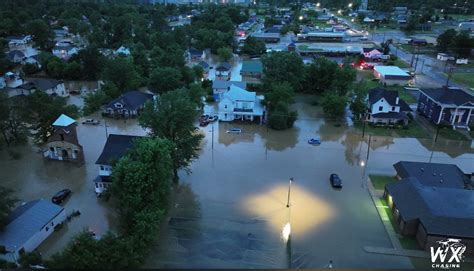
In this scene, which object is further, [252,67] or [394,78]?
[252,67]

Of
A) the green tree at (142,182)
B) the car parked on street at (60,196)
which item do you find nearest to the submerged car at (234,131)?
the green tree at (142,182)

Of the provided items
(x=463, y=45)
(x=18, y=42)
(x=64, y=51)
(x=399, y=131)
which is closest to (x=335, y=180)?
(x=399, y=131)

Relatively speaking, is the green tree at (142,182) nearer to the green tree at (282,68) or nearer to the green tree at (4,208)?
the green tree at (4,208)

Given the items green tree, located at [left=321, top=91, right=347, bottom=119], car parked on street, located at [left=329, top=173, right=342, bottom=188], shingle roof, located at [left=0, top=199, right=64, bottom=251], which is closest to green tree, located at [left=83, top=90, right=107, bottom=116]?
shingle roof, located at [left=0, top=199, right=64, bottom=251]

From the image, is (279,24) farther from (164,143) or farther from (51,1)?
(164,143)

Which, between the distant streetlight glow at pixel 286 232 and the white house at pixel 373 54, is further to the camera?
the white house at pixel 373 54

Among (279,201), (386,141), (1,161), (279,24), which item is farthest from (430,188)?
(279,24)

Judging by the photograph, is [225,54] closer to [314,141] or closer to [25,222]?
[314,141]

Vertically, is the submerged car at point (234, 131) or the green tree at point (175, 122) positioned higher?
the green tree at point (175, 122)

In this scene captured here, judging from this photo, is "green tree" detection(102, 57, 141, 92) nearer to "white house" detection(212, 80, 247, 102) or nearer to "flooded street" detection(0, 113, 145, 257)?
"white house" detection(212, 80, 247, 102)
